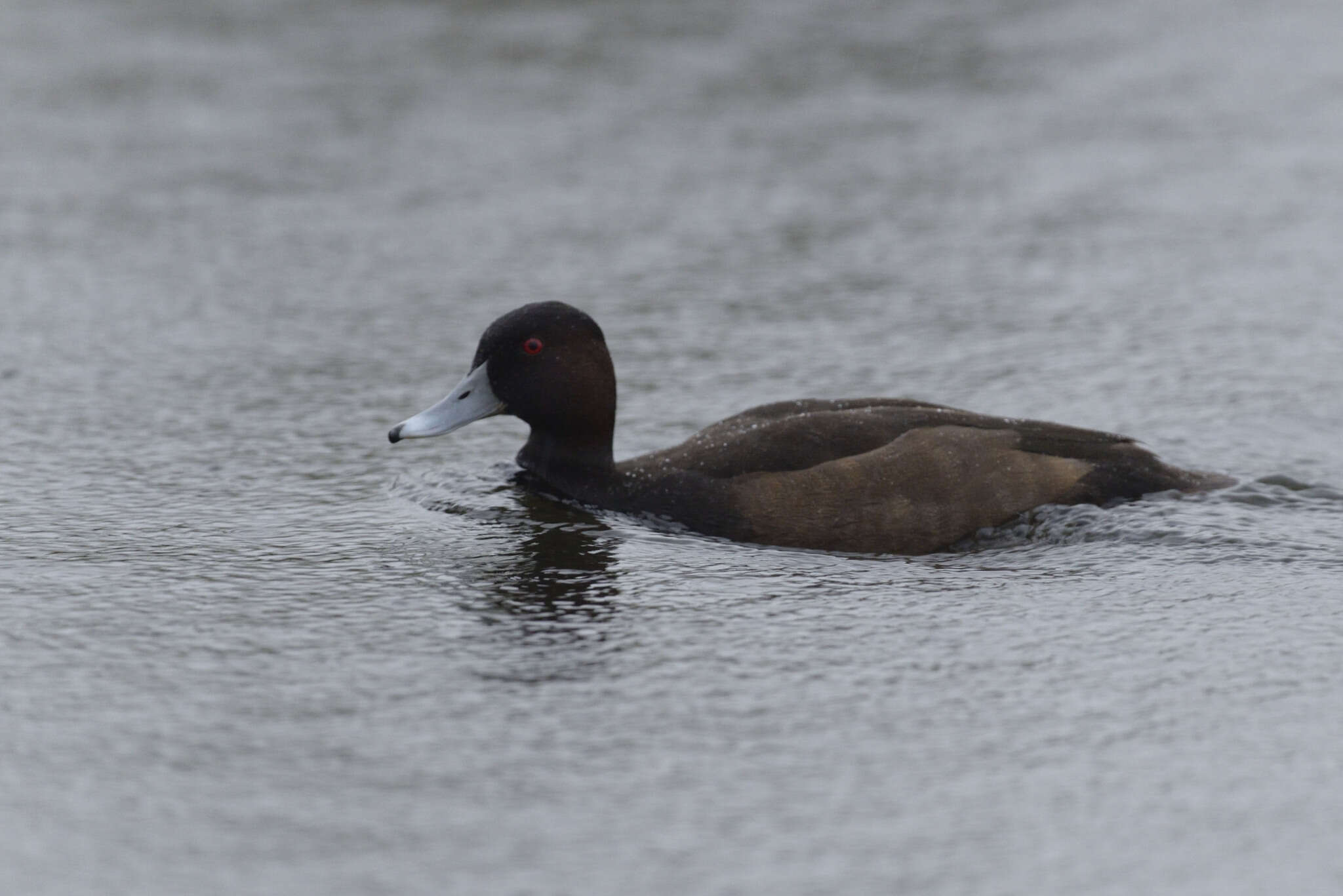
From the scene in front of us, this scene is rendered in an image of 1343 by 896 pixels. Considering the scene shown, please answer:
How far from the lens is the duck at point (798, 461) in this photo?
6.69 m

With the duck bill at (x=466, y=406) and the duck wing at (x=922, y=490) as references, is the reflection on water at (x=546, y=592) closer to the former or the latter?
the duck bill at (x=466, y=406)

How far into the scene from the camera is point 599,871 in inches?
166

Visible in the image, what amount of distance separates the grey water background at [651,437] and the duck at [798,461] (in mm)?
141

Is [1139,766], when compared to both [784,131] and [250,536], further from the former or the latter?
[784,131]

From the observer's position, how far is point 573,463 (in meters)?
7.20

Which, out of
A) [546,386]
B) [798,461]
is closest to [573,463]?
[546,386]

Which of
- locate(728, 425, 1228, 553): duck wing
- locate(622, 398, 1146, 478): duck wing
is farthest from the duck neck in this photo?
locate(728, 425, 1228, 553): duck wing

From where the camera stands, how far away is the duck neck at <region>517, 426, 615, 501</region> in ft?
23.4

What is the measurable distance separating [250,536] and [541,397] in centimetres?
122

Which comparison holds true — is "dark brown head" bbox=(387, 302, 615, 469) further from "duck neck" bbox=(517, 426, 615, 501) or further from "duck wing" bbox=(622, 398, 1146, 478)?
"duck wing" bbox=(622, 398, 1146, 478)

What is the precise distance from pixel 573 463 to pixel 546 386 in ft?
1.03

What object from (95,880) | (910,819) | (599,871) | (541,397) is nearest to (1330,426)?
(541,397)

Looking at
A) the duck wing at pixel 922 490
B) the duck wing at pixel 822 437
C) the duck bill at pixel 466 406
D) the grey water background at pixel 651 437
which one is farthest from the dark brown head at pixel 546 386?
the duck wing at pixel 922 490

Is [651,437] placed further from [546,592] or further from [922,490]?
[546,592]
